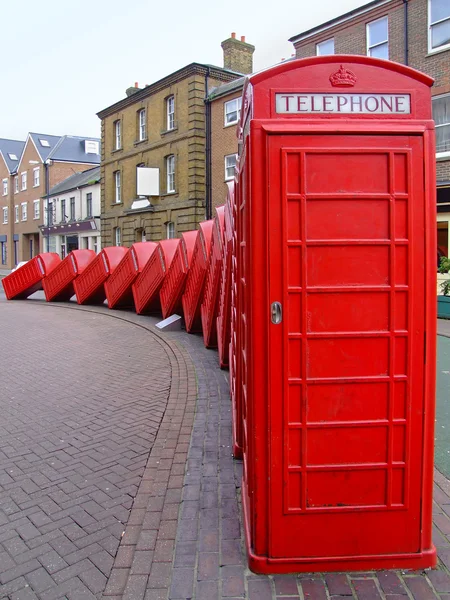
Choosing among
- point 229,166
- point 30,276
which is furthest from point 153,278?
point 229,166

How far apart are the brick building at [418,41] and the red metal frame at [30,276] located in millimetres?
14044

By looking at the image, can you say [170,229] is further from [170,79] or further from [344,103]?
[344,103]

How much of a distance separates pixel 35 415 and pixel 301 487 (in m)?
3.96

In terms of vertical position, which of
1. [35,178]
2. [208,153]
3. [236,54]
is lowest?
[208,153]

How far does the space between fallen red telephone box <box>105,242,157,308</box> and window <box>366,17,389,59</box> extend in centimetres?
1182

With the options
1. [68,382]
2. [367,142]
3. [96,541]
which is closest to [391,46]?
[68,382]

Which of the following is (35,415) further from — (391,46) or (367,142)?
(391,46)

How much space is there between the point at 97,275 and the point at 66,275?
2.37 m

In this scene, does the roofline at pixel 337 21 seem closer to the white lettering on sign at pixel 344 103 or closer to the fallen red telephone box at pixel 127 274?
the fallen red telephone box at pixel 127 274

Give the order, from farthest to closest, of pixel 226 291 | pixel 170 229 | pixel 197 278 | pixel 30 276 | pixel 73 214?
pixel 73 214 < pixel 170 229 < pixel 30 276 < pixel 197 278 < pixel 226 291

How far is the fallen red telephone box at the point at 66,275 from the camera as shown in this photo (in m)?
17.8

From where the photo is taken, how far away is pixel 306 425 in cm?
280

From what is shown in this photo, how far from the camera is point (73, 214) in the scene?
41.9 m

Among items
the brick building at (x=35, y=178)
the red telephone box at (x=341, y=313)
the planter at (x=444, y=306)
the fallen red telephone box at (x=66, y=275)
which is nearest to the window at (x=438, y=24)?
the planter at (x=444, y=306)
